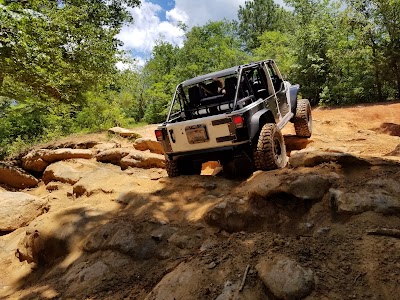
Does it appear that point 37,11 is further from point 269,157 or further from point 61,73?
point 269,157

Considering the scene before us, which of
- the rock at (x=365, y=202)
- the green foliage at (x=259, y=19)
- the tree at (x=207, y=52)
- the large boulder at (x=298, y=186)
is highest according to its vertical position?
the green foliage at (x=259, y=19)

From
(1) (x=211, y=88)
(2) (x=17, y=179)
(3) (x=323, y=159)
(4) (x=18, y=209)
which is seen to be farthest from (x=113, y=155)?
(3) (x=323, y=159)

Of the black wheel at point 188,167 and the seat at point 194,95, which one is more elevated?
the seat at point 194,95

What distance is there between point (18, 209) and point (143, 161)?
3.16m

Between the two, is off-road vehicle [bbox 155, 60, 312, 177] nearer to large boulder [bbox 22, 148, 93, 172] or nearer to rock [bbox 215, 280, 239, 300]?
rock [bbox 215, 280, 239, 300]

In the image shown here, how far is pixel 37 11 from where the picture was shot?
9469mm

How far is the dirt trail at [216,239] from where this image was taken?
2.29m

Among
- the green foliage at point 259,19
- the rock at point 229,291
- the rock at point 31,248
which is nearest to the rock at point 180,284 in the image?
the rock at point 229,291

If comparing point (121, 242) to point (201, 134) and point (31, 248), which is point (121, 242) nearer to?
point (31, 248)

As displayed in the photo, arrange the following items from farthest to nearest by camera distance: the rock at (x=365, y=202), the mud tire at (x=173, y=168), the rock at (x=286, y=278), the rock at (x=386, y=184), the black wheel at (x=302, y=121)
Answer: the black wheel at (x=302, y=121) → the mud tire at (x=173, y=168) → the rock at (x=386, y=184) → the rock at (x=365, y=202) → the rock at (x=286, y=278)

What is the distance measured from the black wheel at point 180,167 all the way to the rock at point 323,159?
2337 mm

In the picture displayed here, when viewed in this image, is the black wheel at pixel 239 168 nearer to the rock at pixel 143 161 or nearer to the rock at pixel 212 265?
the rock at pixel 143 161

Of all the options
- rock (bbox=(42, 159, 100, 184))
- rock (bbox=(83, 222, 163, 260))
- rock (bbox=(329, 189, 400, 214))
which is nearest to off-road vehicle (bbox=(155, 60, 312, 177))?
rock (bbox=(83, 222, 163, 260))

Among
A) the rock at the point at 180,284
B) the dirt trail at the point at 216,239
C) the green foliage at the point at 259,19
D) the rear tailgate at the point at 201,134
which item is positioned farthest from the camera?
the green foliage at the point at 259,19
